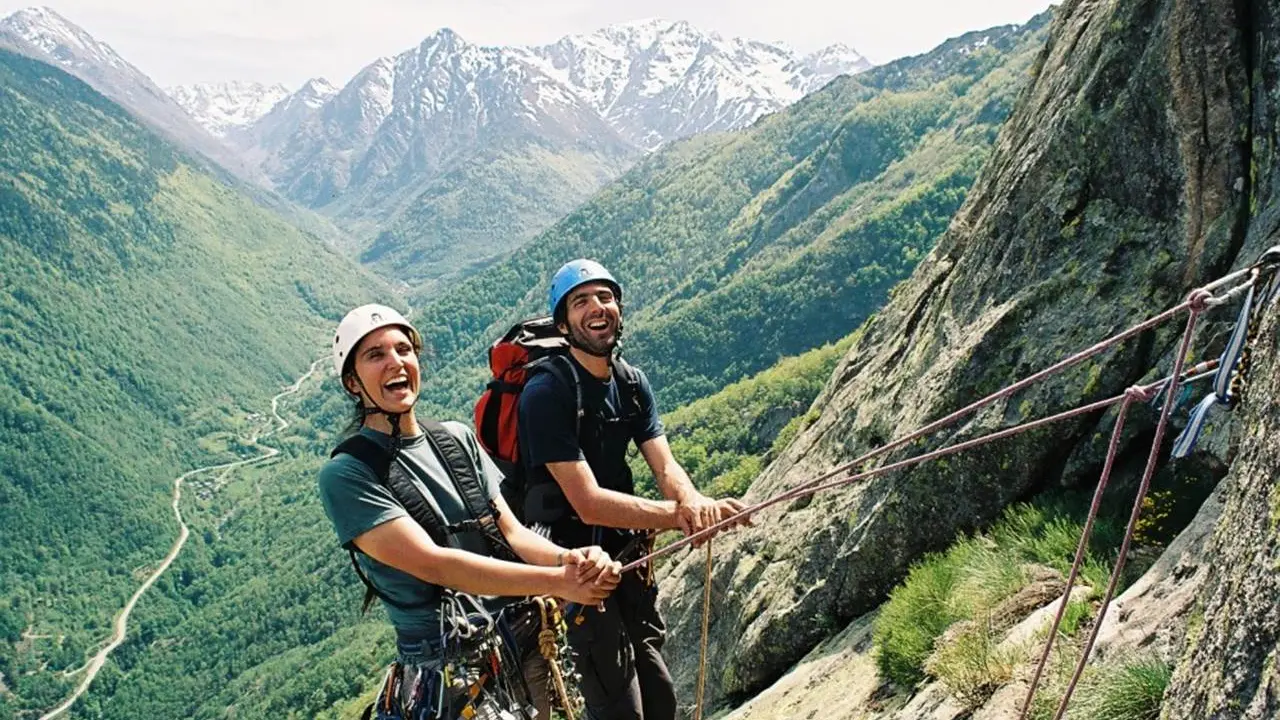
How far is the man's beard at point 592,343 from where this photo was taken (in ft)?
18.6

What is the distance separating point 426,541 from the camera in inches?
164

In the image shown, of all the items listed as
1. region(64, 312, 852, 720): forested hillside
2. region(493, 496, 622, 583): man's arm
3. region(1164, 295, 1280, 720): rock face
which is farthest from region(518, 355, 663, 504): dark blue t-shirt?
region(64, 312, 852, 720): forested hillside

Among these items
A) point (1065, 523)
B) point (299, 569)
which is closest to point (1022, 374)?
point (1065, 523)

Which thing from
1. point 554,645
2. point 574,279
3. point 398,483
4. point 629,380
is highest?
point 574,279

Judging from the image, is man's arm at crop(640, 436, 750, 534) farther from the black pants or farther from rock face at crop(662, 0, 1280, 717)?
rock face at crop(662, 0, 1280, 717)

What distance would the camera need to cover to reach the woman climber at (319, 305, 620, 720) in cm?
420

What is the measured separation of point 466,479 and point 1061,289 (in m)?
5.79

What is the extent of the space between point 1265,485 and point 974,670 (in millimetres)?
2466

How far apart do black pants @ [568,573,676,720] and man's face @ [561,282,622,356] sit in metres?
1.70

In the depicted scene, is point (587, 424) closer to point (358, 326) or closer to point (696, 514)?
point (696, 514)

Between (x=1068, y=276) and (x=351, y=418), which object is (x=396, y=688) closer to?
(x=351, y=418)

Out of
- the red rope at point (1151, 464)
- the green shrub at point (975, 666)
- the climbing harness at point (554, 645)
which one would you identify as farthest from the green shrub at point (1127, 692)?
the climbing harness at point (554, 645)

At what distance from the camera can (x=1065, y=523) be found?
20.5ft

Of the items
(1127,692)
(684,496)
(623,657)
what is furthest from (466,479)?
(1127,692)
